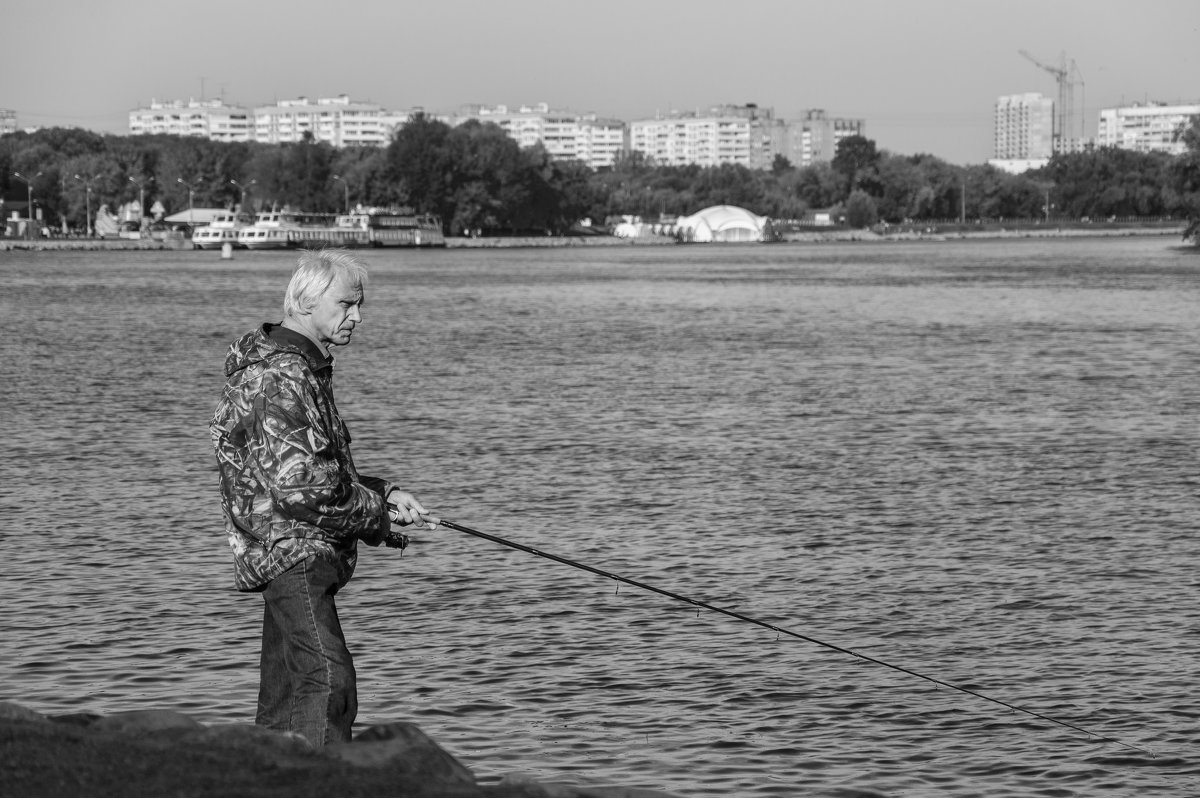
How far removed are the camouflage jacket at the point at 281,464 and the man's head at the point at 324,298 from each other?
0.07 m

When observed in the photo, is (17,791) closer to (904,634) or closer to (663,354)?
(904,634)

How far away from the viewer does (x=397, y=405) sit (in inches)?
1100

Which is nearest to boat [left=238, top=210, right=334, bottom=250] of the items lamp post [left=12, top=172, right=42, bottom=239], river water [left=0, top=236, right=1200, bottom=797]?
lamp post [left=12, top=172, right=42, bottom=239]

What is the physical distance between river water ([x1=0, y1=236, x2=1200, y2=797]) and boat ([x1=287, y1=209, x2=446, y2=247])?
12775 centimetres

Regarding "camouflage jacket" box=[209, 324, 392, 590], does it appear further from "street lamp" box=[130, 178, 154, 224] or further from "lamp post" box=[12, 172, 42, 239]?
"street lamp" box=[130, 178, 154, 224]

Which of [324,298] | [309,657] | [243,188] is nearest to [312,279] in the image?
[324,298]

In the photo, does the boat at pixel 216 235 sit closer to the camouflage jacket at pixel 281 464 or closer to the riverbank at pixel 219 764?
the camouflage jacket at pixel 281 464

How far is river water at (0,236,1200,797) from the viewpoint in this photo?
9.69 metres

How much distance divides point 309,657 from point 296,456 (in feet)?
2.40

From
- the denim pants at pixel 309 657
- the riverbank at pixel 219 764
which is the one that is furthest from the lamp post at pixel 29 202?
the riverbank at pixel 219 764

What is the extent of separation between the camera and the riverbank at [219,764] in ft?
18.6

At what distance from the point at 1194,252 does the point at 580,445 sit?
356 feet

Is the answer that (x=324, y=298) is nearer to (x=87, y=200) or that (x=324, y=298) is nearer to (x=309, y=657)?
(x=309, y=657)

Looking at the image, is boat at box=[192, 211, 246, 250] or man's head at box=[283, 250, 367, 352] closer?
man's head at box=[283, 250, 367, 352]
